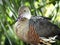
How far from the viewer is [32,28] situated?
189 centimetres

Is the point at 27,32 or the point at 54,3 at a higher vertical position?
the point at 54,3

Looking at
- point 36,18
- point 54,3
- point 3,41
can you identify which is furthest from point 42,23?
point 3,41

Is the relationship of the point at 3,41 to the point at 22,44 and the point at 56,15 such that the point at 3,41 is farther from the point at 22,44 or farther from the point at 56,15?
the point at 56,15

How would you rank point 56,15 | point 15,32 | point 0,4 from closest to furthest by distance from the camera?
point 0,4 → point 15,32 → point 56,15

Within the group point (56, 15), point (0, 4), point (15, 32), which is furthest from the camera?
point (56, 15)

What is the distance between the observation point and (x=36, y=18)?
190cm

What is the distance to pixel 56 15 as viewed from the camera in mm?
2012

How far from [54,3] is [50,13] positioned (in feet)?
0.37

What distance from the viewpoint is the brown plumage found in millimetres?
1844

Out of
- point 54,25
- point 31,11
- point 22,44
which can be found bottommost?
point 22,44

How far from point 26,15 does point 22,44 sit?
256 mm

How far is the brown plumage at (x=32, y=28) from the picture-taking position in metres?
1.84

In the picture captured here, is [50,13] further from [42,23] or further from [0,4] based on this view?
[0,4]

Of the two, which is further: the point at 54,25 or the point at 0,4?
the point at 54,25
